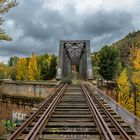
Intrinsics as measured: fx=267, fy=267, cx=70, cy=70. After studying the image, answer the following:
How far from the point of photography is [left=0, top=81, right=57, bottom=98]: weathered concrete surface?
64.5ft

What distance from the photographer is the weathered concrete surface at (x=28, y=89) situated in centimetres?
1966

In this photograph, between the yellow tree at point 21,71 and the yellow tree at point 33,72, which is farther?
the yellow tree at point 21,71

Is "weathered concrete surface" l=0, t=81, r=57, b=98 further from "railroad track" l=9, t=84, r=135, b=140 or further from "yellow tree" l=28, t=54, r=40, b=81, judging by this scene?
"yellow tree" l=28, t=54, r=40, b=81

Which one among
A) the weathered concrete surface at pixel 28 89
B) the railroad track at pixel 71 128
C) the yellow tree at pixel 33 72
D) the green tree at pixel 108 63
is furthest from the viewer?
the yellow tree at pixel 33 72

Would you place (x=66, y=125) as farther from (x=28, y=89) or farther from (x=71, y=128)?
(x=28, y=89)

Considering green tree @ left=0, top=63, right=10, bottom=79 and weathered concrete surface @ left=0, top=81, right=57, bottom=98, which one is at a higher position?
green tree @ left=0, top=63, right=10, bottom=79

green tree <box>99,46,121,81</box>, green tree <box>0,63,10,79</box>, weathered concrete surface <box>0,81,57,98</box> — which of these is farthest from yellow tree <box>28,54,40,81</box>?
weathered concrete surface <box>0,81,57,98</box>

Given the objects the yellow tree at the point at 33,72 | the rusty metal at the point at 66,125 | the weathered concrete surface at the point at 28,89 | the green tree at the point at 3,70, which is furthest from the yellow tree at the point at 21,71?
the rusty metal at the point at 66,125

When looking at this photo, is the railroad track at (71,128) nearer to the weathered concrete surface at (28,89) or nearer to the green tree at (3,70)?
the weathered concrete surface at (28,89)

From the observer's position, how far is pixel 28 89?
2050cm

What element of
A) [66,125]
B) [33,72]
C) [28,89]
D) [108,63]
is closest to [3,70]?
[108,63]

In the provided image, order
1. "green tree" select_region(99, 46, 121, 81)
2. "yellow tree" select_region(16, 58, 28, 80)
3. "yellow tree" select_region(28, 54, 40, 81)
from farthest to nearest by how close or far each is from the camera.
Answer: "yellow tree" select_region(16, 58, 28, 80) → "yellow tree" select_region(28, 54, 40, 81) → "green tree" select_region(99, 46, 121, 81)

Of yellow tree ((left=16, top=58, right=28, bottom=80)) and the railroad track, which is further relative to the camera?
yellow tree ((left=16, top=58, right=28, bottom=80))

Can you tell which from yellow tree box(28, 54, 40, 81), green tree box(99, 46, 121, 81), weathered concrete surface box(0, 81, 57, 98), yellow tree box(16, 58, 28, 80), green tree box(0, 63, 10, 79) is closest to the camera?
weathered concrete surface box(0, 81, 57, 98)
